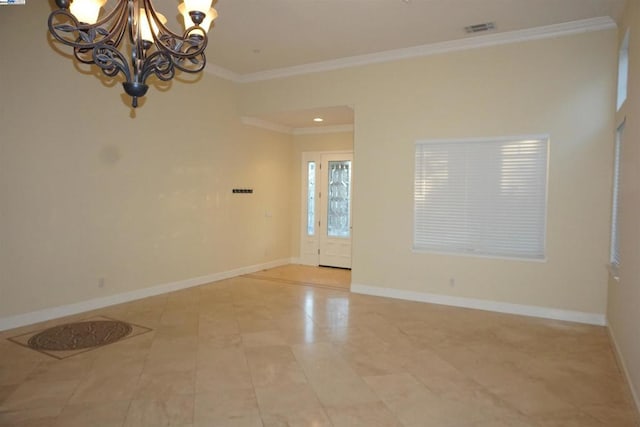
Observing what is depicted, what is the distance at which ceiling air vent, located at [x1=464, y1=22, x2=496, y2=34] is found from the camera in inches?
187

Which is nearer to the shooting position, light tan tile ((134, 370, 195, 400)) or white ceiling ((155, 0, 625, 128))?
light tan tile ((134, 370, 195, 400))

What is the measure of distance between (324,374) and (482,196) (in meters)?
3.14

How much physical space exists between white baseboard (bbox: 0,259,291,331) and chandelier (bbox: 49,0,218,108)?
114 inches

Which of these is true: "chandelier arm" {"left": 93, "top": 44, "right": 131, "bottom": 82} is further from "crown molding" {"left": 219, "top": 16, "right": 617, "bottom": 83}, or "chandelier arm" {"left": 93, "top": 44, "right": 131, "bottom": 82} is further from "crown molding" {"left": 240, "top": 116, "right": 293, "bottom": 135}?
"crown molding" {"left": 240, "top": 116, "right": 293, "bottom": 135}

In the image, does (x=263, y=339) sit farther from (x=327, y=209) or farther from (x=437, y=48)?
(x=327, y=209)

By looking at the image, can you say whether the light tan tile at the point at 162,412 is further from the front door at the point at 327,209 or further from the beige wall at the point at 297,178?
the beige wall at the point at 297,178

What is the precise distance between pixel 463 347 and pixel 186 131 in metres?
Result: 4.66

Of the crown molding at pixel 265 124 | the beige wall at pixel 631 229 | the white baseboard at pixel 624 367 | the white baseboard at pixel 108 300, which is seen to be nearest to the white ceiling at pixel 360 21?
the beige wall at pixel 631 229

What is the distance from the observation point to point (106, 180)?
514 centimetres

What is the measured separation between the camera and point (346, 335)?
4277 millimetres

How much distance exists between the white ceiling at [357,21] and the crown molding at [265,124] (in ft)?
4.66

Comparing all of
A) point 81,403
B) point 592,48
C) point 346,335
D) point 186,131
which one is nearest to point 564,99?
point 592,48

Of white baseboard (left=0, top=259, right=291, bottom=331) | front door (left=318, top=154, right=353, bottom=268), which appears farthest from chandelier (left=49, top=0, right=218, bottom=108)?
front door (left=318, top=154, right=353, bottom=268)

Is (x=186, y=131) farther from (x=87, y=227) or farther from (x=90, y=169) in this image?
(x=87, y=227)
